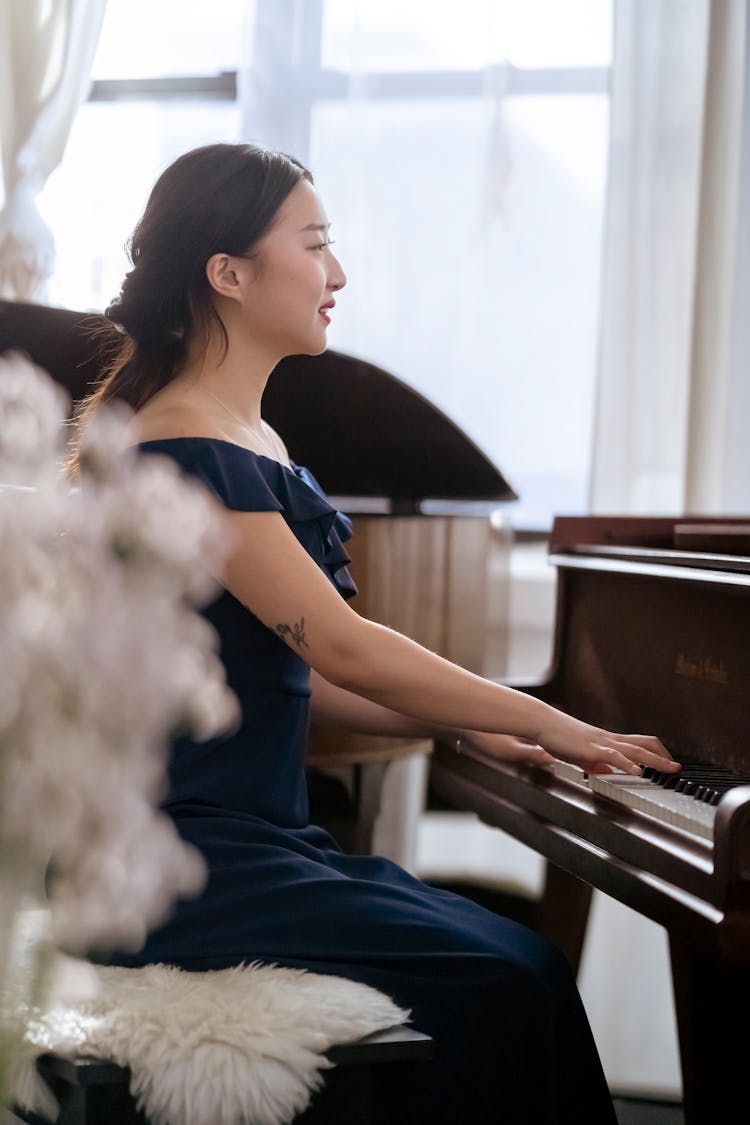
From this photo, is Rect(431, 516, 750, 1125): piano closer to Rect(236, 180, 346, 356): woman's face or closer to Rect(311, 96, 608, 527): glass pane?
Rect(236, 180, 346, 356): woman's face

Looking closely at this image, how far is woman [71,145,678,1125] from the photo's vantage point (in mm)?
1329

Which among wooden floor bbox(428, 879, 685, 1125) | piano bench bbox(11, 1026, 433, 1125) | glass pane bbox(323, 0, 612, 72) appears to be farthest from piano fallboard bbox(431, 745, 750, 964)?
glass pane bbox(323, 0, 612, 72)

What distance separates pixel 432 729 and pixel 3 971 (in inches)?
53.9

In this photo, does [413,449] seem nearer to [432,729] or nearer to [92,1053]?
[432,729]

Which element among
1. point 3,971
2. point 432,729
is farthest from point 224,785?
point 3,971

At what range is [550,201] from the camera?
3.11 meters

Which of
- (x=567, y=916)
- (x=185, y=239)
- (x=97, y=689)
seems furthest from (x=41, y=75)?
(x=97, y=689)

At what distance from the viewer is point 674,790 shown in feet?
4.71

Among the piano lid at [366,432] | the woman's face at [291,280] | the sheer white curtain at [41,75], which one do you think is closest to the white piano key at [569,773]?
the woman's face at [291,280]

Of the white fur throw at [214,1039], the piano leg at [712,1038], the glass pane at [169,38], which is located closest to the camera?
the white fur throw at [214,1039]

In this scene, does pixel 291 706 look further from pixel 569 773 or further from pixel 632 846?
pixel 632 846

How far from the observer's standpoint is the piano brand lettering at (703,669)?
159cm

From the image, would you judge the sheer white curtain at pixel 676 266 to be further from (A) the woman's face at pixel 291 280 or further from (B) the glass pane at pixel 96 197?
(A) the woman's face at pixel 291 280

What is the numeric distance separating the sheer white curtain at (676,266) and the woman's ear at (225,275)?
1.49 m
